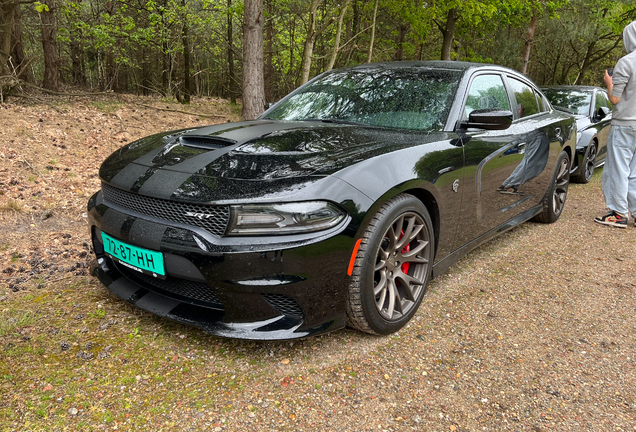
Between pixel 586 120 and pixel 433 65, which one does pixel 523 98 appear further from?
pixel 586 120

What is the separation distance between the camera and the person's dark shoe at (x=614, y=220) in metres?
4.79

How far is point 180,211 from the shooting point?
1977mm

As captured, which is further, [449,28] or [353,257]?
[449,28]

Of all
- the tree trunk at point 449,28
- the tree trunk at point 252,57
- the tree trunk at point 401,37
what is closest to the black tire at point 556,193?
the tree trunk at point 252,57

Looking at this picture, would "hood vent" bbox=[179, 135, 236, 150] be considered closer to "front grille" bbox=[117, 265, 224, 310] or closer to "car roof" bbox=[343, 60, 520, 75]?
"front grille" bbox=[117, 265, 224, 310]

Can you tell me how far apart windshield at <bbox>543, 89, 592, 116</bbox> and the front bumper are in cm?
650

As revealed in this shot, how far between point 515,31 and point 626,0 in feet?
19.8

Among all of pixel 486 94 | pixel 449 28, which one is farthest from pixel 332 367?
pixel 449 28

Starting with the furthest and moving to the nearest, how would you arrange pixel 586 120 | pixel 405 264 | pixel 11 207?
pixel 586 120
pixel 11 207
pixel 405 264

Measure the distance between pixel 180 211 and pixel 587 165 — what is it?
715 centimetres

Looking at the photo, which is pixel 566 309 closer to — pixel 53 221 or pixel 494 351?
pixel 494 351

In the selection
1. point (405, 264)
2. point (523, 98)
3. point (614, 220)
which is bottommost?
point (614, 220)

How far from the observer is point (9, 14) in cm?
796

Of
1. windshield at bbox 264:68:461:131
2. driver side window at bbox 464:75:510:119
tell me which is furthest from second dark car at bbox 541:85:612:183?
windshield at bbox 264:68:461:131
